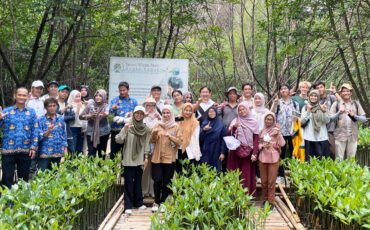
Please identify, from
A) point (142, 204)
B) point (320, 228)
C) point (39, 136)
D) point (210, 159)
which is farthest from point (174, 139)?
point (320, 228)

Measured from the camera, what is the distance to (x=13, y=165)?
454 cm

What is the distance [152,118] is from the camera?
16.9 ft

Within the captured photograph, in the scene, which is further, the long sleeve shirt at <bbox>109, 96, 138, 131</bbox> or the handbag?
the long sleeve shirt at <bbox>109, 96, 138, 131</bbox>

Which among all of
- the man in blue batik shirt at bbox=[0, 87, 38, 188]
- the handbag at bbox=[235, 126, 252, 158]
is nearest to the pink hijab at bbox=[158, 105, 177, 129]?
the handbag at bbox=[235, 126, 252, 158]

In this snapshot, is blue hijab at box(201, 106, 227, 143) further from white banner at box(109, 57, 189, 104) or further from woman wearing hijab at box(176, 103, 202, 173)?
white banner at box(109, 57, 189, 104)

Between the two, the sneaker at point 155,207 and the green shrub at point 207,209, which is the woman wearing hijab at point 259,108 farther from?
the sneaker at point 155,207

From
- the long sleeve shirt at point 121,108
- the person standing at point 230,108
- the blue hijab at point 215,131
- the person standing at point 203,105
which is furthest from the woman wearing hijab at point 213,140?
the long sleeve shirt at point 121,108

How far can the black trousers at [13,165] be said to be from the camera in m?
4.47

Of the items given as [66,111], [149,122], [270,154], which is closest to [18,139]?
[66,111]

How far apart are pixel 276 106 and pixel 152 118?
2.26 m

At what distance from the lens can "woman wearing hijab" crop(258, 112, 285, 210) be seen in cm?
480

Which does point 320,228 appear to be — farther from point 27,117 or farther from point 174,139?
point 27,117

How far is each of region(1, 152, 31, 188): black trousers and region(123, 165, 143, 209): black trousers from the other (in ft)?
4.77

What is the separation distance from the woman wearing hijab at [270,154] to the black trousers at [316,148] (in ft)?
3.52
